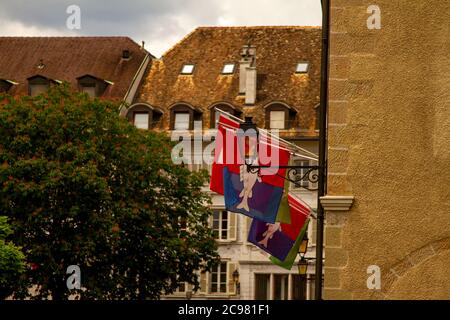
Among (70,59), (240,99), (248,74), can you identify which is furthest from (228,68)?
(70,59)

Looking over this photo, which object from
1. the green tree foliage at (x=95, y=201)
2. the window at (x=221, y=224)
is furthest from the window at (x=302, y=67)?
the green tree foliage at (x=95, y=201)

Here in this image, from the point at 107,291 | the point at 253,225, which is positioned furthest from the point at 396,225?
the point at 107,291

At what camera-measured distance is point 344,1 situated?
19375 millimetres

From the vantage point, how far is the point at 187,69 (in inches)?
2798

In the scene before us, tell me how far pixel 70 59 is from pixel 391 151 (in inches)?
2245

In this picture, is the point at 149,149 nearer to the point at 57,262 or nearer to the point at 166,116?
the point at 57,262

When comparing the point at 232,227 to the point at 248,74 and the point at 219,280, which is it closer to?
the point at 219,280

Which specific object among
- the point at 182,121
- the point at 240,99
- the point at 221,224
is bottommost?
the point at 221,224

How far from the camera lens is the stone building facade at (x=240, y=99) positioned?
6650cm

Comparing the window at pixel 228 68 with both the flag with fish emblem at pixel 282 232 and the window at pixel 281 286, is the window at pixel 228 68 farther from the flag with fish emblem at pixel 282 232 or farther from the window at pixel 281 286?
the flag with fish emblem at pixel 282 232

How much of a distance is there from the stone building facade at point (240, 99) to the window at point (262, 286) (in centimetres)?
4

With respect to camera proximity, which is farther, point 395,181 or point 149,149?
point 149,149

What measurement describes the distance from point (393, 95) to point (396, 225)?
5.44ft

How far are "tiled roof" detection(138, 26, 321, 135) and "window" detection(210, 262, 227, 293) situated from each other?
6634mm
